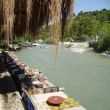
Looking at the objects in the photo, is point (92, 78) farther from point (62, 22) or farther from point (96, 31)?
point (96, 31)

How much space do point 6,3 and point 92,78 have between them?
39.1 feet

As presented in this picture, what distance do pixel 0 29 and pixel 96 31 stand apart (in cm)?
3985

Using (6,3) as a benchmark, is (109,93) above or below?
below

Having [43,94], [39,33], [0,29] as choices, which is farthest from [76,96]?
[0,29]

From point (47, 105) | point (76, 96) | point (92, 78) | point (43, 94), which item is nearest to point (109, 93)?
point (76, 96)

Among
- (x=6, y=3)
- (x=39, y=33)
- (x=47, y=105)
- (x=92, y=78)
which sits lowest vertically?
(x=92, y=78)

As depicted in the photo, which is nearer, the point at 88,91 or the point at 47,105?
the point at 47,105

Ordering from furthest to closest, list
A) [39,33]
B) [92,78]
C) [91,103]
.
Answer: [92,78]
[91,103]
[39,33]

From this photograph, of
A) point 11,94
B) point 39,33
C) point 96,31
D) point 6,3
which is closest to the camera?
point 6,3

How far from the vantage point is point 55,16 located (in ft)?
9.70

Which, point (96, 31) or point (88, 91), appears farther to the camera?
point (96, 31)

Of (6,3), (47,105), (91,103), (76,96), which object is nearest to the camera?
(6,3)

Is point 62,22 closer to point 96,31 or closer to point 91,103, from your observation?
point 91,103

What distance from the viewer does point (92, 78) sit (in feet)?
47.0
